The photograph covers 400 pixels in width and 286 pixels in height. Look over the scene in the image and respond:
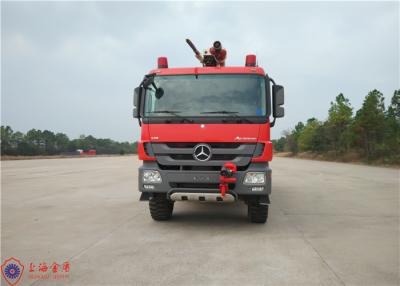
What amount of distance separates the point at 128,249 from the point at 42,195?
257 inches

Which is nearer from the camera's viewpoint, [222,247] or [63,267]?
[63,267]

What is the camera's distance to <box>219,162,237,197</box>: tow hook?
5117mm

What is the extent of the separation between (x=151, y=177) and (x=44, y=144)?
117538mm

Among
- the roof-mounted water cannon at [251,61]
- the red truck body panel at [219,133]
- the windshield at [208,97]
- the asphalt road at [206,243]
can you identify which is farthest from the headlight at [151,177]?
the roof-mounted water cannon at [251,61]

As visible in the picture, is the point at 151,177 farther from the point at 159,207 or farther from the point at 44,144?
the point at 44,144

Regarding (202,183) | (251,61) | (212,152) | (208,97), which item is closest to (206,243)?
(202,183)

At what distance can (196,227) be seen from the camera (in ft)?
19.0

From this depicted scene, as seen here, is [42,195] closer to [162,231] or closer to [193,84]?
[162,231]

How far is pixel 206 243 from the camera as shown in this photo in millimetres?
4766

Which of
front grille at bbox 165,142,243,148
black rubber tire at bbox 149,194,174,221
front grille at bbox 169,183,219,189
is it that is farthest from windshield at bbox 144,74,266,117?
black rubber tire at bbox 149,194,174,221

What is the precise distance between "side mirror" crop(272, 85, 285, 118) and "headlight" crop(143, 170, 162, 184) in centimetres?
236

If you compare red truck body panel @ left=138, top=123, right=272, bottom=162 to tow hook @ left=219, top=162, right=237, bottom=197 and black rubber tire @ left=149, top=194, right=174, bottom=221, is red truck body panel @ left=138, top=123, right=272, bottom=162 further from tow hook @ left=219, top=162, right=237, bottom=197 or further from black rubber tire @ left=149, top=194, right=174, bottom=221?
black rubber tire @ left=149, top=194, right=174, bottom=221

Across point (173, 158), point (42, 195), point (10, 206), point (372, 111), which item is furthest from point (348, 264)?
point (372, 111)

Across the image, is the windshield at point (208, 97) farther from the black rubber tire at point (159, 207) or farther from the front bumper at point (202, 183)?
the black rubber tire at point (159, 207)
